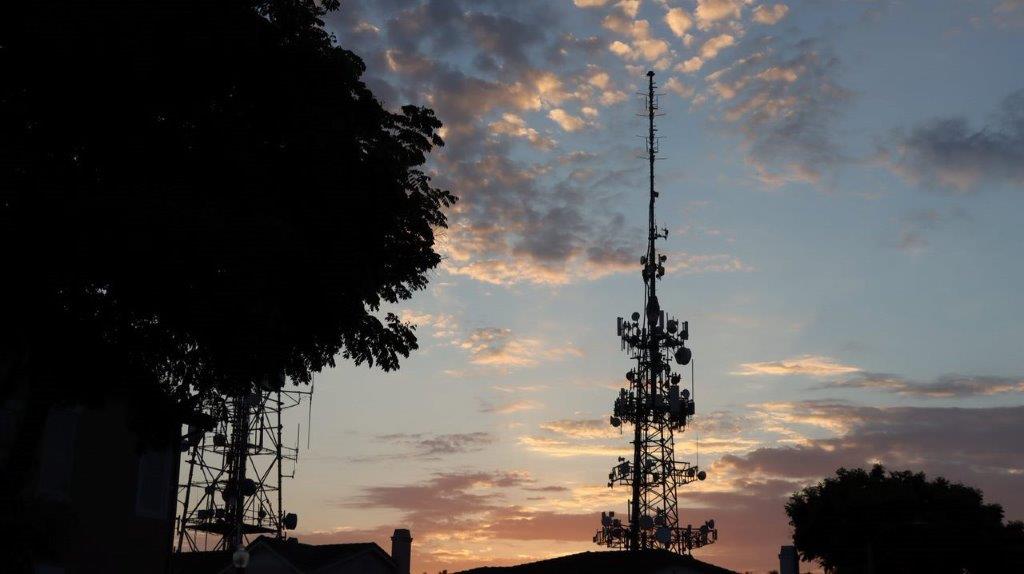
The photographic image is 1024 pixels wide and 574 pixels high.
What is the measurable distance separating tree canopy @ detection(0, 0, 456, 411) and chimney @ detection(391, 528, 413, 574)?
93.7 feet

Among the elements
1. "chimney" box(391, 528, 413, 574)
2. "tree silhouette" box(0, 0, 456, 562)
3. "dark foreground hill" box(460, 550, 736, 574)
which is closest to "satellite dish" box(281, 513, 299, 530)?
"chimney" box(391, 528, 413, 574)

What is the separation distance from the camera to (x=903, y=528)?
225 feet

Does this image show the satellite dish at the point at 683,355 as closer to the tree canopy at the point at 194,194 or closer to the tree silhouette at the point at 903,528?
the tree silhouette at the point at 903,528

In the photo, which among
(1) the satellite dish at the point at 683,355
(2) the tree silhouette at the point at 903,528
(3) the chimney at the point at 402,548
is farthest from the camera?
(2) the tree silhouette at the point at 903,528

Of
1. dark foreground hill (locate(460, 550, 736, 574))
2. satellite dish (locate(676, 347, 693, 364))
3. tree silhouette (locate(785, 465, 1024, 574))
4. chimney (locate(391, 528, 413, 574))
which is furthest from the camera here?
tree silhouette (locate(785, 465, 1024, 574))

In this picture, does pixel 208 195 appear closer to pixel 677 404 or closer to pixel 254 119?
pixel 254 119

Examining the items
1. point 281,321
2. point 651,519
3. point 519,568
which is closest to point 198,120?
point 281,321

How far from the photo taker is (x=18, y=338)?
16.0 m

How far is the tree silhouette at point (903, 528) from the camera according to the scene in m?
68.2

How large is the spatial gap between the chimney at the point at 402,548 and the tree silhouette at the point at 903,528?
3222cm

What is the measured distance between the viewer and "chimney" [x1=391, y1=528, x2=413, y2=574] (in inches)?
1868

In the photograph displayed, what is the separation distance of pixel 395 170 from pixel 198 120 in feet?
12.5

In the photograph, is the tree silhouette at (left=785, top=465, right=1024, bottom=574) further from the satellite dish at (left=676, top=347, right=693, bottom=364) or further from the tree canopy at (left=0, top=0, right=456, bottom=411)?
the tree canopy at (left=0, top=0, right=456, bottom=411)

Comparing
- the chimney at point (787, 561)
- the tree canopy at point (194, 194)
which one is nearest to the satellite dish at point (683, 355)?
the chimney at point (787, 561)
